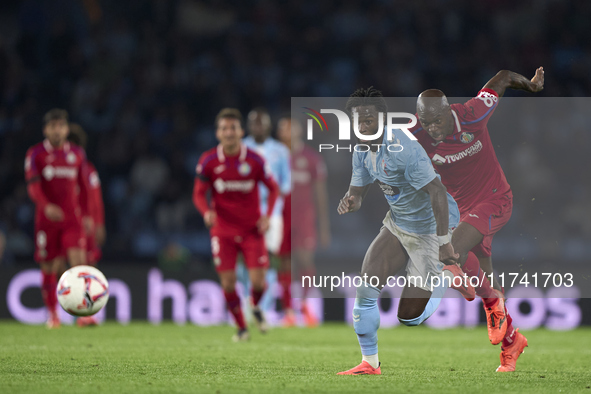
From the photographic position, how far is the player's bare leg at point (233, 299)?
7.87m

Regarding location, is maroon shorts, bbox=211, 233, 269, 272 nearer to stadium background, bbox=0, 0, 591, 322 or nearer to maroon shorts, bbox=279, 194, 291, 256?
maroon shorts, bbox=279, 194, 291, 256

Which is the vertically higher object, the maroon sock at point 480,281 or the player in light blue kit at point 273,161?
the player in light blue kit at point 273,161

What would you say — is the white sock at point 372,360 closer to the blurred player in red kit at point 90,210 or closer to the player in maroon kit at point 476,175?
the player in maroon kit at point 476,175

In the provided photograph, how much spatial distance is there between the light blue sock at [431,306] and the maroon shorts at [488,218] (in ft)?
1.18

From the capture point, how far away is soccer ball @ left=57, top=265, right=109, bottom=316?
659 centimetres

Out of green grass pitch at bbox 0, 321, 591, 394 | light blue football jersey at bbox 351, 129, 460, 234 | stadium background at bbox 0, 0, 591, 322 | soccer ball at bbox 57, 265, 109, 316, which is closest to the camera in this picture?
green grass pitch at bbox 0, 321, 591, 394

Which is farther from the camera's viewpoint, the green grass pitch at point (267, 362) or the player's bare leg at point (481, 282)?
the player's bare leg at point (481, 282)

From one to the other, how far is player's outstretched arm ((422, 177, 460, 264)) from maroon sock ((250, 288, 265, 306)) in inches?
126

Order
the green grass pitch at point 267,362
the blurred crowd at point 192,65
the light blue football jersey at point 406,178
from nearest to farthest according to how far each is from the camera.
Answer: the green grass pitch at point 267,362 < the light blue football jersey at point 406,178 < the blurred crowd at point 192,65

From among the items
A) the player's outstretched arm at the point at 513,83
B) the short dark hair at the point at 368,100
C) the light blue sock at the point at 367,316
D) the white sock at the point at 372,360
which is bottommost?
the white sock at the point at 372,360

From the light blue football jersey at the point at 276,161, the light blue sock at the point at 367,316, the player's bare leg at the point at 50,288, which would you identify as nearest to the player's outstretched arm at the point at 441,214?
the light blue sock at the point at 367,316

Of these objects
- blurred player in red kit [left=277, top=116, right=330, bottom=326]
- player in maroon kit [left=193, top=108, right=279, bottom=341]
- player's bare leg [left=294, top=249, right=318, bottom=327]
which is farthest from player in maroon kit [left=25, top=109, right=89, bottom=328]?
player's bare leg [left=294, top=249, right=318, bottom=327]

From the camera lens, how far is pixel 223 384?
4.65m

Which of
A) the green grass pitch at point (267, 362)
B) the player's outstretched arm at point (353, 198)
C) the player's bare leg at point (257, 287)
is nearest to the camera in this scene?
the green grass pitch at point (267, 362)
